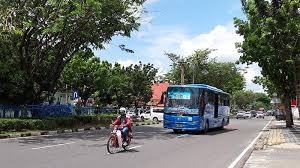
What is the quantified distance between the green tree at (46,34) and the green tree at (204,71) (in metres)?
49.6

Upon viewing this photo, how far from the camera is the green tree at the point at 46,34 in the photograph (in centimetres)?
2922

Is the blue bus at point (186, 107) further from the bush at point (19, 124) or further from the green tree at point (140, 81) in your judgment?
the green tree at point (140, 81)

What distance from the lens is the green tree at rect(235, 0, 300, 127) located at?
27.1 meters

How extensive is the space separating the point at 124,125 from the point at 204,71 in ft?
227

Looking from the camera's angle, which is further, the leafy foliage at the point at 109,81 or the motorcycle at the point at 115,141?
the leafy foliage at the point at 109,81

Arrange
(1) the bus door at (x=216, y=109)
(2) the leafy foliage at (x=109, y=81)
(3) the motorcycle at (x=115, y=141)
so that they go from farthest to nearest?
(2) the leafy foliage at (x=109, y=81)
(1) the bus door at (x=216, y=109)
(3) the motorcycle at (x=115, y=141)

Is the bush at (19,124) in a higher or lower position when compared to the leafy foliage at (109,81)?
lower

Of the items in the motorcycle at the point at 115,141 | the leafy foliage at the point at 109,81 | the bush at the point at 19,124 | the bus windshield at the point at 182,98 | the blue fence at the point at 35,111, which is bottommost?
the motorcycle at the point at 115,141

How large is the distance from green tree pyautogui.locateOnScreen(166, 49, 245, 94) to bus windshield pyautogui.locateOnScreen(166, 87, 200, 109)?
2058 inches

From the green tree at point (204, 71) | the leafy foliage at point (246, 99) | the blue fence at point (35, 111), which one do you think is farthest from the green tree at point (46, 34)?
the leafy foliage at point (246, 99)

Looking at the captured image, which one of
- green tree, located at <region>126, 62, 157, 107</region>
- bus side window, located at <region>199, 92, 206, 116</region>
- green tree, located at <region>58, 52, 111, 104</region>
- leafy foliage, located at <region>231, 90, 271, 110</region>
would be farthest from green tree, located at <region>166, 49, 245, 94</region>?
leafy foliage, located at <region>231, 90, 271, 110</region>

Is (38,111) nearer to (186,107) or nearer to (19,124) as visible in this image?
(19,124)

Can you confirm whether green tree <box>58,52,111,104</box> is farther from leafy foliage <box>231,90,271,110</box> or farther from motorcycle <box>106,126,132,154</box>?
leafy foliage <box>231,90,271,110</box>

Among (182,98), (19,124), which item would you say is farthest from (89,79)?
(19,124)
